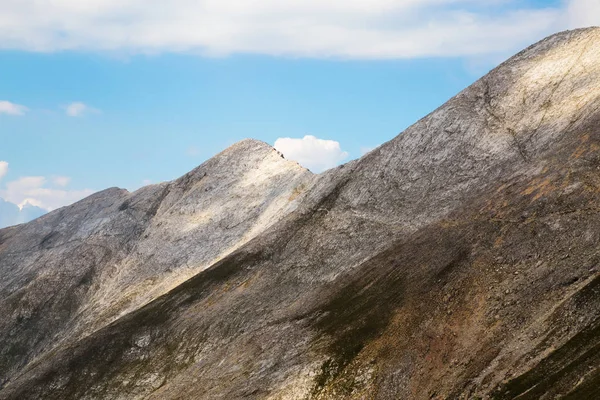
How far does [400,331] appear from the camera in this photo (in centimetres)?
3750

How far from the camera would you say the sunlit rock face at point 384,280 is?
3250 centimetres

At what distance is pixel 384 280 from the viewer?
44531 mm

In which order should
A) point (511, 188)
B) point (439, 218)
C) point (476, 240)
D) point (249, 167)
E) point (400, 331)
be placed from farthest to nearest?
point (249, 167), point (439, 218), point (511, 188), point (476, 240), point (400, 331)

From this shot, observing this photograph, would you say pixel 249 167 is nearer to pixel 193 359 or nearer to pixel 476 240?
pixel 193 359

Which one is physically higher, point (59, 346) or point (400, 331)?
point (59, 346)

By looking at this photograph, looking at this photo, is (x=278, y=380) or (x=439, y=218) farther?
(x=439, y=218)

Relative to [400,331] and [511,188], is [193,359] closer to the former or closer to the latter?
[400,331]

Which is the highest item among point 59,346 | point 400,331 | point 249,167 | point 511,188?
point 249,167

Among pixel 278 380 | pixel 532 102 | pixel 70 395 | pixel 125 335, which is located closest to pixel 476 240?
pixel 278 380

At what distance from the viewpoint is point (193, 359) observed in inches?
2028

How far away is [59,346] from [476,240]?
57438mm

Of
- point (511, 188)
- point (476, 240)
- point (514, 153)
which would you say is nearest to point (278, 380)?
point (476, 240)

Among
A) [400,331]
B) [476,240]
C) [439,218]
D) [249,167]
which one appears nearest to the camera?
[400,331]

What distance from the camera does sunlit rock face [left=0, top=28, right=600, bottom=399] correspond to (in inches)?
1280
